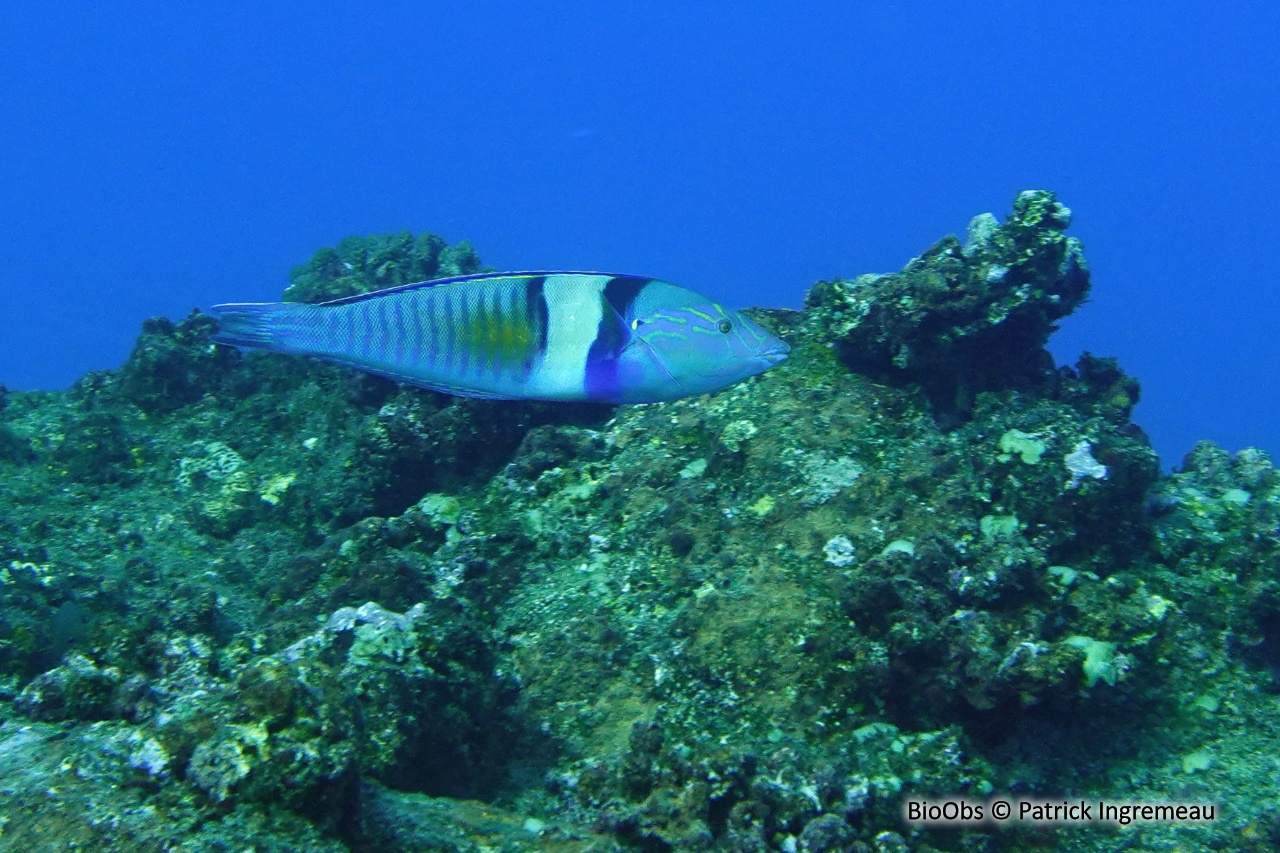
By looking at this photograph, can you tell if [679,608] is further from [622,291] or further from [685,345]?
[622,291]

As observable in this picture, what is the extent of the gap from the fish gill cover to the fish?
3.99 feet

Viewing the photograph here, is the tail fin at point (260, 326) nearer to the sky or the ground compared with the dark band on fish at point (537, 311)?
nearer to the ground

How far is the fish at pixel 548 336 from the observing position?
2822mm

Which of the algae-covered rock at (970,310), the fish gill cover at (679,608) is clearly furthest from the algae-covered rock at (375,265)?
the algae-covered rock at (970,310)

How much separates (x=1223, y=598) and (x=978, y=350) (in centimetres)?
219

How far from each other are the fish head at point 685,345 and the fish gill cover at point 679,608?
162 cm

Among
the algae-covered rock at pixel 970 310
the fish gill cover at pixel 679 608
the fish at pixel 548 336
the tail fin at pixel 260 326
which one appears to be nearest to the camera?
the tail fin at pixel 260 326

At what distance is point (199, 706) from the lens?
277 cm

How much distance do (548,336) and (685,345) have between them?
1.65 feet

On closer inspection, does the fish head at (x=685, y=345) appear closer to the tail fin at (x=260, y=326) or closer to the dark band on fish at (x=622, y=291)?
the dark band on fish at (x=622, y=291)

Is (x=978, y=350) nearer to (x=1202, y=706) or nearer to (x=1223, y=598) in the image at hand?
(x=1223, y=598)

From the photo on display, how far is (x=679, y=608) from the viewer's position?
452 centimetres

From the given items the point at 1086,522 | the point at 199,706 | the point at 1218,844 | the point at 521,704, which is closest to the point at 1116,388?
the point at 1086,522

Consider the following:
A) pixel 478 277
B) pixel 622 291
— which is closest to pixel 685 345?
pixel 622 291
